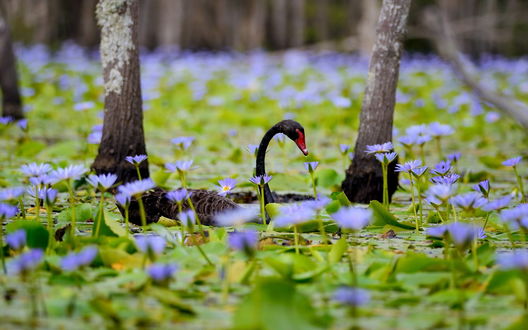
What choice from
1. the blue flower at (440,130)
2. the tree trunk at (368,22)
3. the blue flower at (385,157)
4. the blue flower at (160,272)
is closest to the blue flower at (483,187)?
the blue flower at (385,157)

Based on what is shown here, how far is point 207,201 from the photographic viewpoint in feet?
10.5

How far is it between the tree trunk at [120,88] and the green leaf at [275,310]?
2.27m

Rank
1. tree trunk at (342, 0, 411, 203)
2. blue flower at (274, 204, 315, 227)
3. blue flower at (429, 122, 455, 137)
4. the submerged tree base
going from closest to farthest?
blue flower at (274, 204, 315, 227) < tree trunk at (342, 0, 411, 203) < the submerged tree base < blue flower at (429, 122, 455, 137)

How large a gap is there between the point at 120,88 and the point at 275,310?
7.82 feet

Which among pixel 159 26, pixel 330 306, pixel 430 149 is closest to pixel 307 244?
pixel 330 306

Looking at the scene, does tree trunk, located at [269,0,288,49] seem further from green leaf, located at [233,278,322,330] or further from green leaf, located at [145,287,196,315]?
green leaf, located at [233,278,322,330]

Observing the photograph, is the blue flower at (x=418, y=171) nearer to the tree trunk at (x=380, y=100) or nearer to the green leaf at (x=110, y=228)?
the tree trunk at (x=380, y=100)

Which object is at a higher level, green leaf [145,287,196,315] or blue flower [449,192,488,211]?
blue flower [449,192,488,211]

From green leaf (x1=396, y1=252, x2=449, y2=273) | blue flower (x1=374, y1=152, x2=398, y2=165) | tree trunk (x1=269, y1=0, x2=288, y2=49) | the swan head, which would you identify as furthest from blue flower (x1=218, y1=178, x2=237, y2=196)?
tree trunk (x1=269, y1=0, x2=288, y2=49)

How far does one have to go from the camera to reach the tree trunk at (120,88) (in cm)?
383

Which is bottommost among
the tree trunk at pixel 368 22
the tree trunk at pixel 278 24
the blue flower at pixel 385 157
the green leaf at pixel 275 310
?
the green leaf at pixel 275 310

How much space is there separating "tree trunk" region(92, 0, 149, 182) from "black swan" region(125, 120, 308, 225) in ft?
2.22

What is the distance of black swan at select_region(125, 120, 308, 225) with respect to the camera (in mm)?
3160

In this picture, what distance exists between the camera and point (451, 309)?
1.98 m
